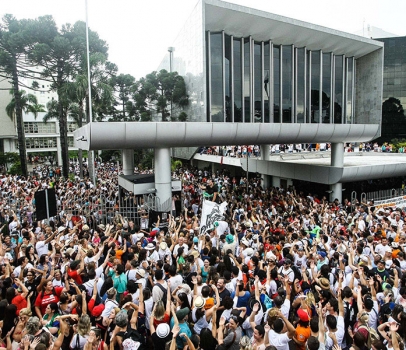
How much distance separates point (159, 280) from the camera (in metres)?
5.66

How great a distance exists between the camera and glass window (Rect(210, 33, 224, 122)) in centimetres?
2462

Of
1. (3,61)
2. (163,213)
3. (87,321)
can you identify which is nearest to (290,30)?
(163,213)

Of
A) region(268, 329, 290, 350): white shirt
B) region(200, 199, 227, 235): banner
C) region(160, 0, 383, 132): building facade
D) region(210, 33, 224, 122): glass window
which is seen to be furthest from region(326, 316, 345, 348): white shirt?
region(210, 33, 224, 122): glass window

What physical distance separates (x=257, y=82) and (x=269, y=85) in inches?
42.1

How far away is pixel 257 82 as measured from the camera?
26.6 meters

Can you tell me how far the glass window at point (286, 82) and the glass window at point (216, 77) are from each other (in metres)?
5.84

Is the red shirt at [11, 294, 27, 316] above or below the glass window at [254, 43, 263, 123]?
below

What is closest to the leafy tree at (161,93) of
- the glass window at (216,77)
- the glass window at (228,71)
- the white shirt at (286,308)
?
the glass window at (216,77)

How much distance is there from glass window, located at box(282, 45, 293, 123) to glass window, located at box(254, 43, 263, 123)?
87.8 inches

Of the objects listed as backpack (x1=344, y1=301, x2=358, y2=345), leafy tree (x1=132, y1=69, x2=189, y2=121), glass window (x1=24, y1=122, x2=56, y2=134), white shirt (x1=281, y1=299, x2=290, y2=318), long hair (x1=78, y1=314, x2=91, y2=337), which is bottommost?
backpack (x1=344, y1=301, x2=358, y2=345)

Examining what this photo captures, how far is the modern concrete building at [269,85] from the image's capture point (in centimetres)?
1698

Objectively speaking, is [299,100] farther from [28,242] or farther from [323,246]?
[28,242]

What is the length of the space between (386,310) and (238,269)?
7.83ft

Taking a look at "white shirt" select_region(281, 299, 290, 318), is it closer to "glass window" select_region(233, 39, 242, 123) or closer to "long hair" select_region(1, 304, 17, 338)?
"long hair" select_region(1, 304, 17, 338)
